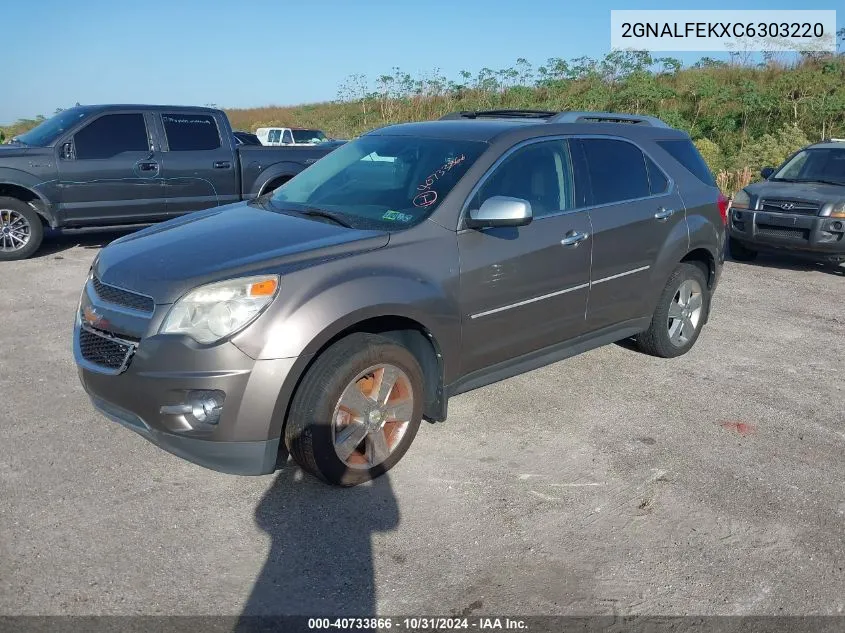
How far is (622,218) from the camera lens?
4.78 metres

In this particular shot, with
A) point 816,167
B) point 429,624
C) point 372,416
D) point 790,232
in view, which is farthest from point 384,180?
point 816,167

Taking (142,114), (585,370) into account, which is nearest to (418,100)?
(142,114)

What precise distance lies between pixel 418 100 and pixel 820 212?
2730 cm

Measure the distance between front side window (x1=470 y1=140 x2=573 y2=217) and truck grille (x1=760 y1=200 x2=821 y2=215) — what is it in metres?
5.74

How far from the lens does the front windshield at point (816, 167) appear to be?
955 centimetres

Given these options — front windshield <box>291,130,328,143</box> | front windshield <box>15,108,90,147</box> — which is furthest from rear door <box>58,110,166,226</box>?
front windshield <box>291,130,328,143</box>

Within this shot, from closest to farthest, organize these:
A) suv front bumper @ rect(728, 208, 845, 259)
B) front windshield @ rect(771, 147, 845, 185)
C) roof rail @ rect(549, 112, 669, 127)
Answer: roof rail @ rect(549, 112, 669, 127)
suv front bumper @ rect(728, 208, 845, 259)
front windshield @ rect(771, 147, 845, 185)

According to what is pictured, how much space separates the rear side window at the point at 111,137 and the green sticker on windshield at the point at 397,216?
6486 mm

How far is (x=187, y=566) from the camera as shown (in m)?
2.98

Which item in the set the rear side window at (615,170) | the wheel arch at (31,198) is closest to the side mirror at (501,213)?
the rear side window at (615,170)

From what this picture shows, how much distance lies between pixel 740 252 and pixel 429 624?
8746 millimetres

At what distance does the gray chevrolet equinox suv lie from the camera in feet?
10.4

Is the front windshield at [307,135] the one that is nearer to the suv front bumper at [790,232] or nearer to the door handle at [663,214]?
the suv front bumper at [790,232]

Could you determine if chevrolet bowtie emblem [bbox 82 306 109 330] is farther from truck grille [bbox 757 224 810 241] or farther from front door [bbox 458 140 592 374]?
truck grille [bbox 757 224 810 241]
